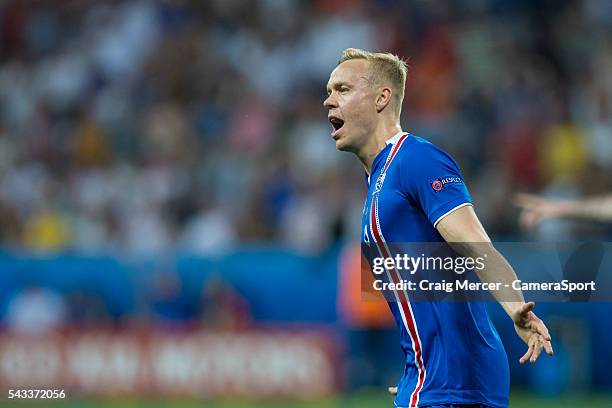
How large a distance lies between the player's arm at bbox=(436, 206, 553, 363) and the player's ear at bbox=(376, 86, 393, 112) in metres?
0.86

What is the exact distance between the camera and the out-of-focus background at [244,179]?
13852 millimetres

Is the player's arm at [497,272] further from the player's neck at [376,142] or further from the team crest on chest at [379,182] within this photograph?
the player's neck at [376,142]

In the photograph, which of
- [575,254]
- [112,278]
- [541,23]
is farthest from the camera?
[541,23]

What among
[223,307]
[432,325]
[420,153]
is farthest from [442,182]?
[223,307]

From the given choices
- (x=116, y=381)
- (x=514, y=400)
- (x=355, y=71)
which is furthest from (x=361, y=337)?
(x=355, y=71)

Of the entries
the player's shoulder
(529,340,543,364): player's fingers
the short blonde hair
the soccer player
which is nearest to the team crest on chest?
the soccer player

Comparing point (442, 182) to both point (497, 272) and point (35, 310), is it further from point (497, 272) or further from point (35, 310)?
point (35, 310)

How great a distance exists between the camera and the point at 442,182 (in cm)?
506

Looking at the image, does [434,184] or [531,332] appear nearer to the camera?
[531,332]

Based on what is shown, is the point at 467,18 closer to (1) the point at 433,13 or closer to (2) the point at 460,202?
(1) the point at 433,13

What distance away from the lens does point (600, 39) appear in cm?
1600

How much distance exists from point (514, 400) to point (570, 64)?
16.5 ft

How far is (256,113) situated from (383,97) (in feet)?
36.4

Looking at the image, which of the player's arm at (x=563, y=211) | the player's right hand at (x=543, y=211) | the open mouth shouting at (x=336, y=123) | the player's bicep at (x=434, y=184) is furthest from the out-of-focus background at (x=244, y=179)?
the player's bicep at (x=434, y=184)
